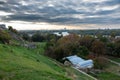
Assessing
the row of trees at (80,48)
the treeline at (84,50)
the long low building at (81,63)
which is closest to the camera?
the long low building at (81,63)

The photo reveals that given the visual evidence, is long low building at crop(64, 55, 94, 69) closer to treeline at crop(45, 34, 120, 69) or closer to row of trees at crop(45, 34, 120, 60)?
treeline at crop(45, 34, 120, 69)

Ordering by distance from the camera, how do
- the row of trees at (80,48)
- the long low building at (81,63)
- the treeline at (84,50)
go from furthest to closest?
1. the row of trees at (80,48)
2. the treeline at (84,50)
3. the long low building at (81,63)

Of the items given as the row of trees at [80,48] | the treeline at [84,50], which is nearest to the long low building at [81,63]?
the treeline at [84,50]

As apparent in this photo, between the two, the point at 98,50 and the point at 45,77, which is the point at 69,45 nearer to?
the point at 98,50

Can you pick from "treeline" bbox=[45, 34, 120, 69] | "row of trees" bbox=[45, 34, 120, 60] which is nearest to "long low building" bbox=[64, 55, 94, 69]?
"treeline" bbox=[45, 34, 120, 69]

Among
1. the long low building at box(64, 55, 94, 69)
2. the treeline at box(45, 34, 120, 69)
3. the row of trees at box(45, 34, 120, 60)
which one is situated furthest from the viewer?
the row of trees at box(45, 34, 120, 60)

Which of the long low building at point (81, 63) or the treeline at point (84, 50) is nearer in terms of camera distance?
the long low building at point (81, 63)

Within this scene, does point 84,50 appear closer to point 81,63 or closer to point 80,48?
point 80,48

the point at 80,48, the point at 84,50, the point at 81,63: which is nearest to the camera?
the point at 81,63

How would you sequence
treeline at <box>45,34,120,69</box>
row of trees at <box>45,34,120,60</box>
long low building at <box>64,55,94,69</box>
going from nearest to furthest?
long low building at <box>64,55,94,69</box> → treeline at <box>45,34,120,69</box> → row of trees at <box>45,34,120,60</box>

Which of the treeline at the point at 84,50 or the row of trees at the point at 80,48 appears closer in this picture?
the treeline at the point at 84,50

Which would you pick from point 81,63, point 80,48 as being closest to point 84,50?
point 80,48

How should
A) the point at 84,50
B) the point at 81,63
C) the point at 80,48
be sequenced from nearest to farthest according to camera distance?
the point at 81,63 < the point at 84,50 < the point at 80,48

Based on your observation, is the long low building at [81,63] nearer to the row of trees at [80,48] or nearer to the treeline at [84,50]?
the treeline at [84,50]
